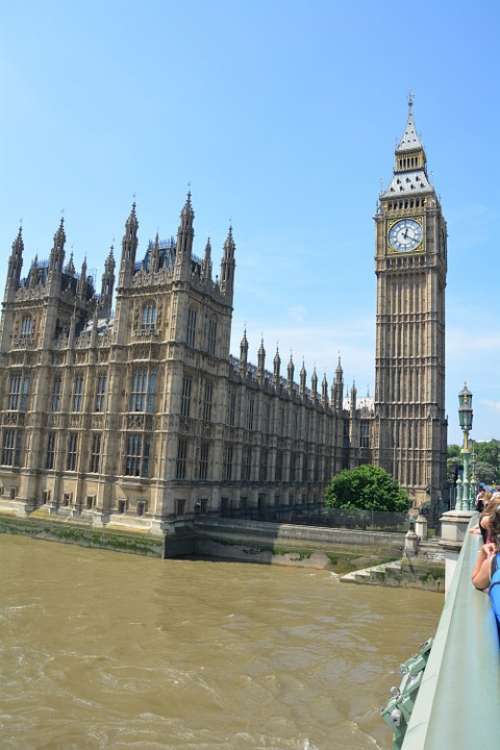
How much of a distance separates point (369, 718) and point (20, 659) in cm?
1158

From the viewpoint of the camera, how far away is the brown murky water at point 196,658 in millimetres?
15000

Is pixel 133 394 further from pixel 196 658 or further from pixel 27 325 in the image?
pixel 196 658

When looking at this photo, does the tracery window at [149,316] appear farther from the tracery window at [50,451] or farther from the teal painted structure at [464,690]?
the teal painted structure at [464,690]

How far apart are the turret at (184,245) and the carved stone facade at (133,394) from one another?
9 cm

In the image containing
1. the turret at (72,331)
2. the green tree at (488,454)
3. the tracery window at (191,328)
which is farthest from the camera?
the green tree at (488,454)

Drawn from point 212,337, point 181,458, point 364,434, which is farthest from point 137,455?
point 364,434

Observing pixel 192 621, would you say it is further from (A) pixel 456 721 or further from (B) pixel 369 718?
(A) pixel 456 721

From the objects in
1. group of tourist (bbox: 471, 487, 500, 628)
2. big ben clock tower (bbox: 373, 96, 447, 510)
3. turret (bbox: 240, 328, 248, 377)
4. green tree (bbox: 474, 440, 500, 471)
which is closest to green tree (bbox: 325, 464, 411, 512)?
turret (bbox: 240, 328, 248, 377)

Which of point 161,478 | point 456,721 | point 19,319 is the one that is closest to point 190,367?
point 161,478

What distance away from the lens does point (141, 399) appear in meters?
45.4

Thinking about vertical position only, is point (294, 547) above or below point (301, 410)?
below

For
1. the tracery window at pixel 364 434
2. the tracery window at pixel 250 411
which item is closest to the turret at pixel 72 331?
the tracery window at pixel 250 411

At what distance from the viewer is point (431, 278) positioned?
79875 mm

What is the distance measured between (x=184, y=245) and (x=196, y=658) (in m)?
32.4
